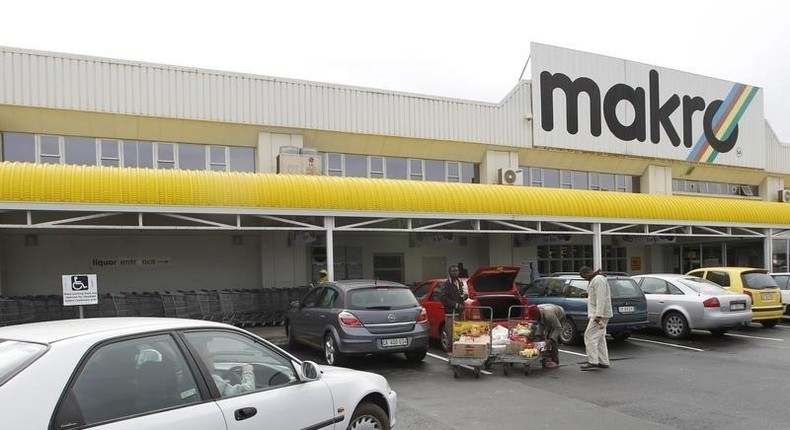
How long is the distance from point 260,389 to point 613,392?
5.66 meters

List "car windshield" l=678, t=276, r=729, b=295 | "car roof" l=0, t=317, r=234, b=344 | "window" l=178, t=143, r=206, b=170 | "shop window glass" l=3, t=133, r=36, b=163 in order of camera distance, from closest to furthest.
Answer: "car roof" l=0, t=317, r=234, b=344
"car windshield" l=678, t=276, r=729, b=295
"shop window glass" l=3, t=133, r=36, b=163
"window" l=178, t=143, r=206, b=170

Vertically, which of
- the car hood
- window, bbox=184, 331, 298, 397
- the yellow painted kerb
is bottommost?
the car hood

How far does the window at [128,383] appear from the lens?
308 cm

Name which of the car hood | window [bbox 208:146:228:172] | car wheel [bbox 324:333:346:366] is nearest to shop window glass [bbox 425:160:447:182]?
window [bbox 208:146:228:172]

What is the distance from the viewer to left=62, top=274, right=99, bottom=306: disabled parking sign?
9812 millimetres

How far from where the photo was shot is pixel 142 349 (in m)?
3.54

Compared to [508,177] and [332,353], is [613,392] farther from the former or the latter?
[508,177]

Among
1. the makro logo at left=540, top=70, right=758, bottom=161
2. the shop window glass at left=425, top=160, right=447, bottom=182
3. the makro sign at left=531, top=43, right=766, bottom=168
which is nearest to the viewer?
the shop window glass at left=425, top=160, right=447, bottom=182

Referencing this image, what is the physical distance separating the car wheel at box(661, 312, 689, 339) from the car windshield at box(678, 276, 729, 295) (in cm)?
69

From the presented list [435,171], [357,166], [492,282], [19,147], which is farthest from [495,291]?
[19,147]

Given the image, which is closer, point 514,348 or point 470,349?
point 470,349

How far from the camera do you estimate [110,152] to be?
644 inches

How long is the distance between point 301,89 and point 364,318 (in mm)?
10565

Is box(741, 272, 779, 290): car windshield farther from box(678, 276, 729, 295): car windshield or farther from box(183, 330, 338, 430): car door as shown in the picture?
box(183, 330, 338, 430): car door
